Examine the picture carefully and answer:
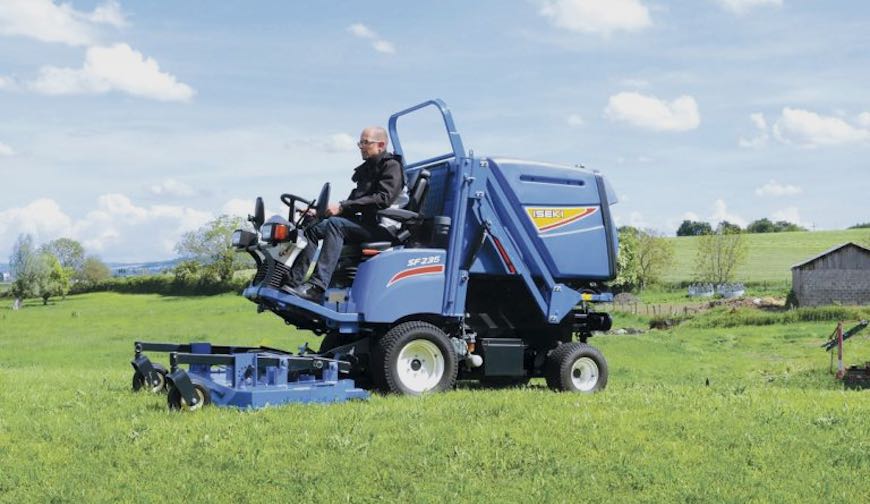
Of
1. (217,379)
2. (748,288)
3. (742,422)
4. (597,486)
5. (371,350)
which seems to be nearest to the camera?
(597,486)

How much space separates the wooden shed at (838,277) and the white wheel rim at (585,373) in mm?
60374

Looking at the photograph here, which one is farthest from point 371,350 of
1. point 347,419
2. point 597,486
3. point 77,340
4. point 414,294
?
point 77,340

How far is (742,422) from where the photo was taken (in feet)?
24.9

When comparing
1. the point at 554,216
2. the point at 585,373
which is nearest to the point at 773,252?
the point at 585,373

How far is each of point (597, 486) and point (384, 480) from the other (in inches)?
55.6

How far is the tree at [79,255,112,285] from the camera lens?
12578cm

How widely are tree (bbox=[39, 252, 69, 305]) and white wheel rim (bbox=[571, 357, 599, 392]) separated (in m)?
108

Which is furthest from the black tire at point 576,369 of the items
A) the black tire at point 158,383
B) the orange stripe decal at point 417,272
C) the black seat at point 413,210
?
the black tire at point 158,383

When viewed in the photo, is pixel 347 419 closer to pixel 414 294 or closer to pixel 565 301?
pixel 414 294

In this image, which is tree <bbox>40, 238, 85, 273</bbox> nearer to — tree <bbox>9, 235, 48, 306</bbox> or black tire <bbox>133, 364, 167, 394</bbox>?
tree <bbox>9, 235, 48, 306</bbox>

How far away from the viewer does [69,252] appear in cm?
13675

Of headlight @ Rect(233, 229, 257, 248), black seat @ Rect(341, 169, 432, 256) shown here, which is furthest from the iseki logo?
headlight @ Rect(233, 229, 257, 248)

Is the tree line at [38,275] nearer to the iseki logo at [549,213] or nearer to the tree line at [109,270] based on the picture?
the tree line at [109,270]

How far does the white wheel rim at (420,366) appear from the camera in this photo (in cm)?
951
